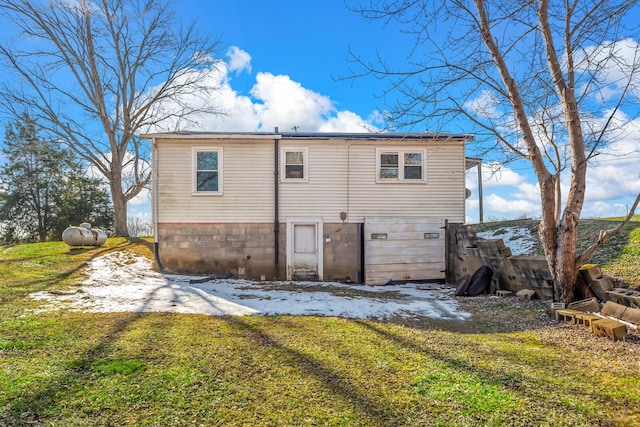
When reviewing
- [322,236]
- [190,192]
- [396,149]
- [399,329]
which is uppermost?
[396,149]

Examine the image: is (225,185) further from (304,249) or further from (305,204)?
(304,249)

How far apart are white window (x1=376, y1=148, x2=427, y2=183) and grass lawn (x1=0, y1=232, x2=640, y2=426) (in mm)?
6140

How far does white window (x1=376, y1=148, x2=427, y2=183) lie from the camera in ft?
34.4

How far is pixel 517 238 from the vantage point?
10297 mm

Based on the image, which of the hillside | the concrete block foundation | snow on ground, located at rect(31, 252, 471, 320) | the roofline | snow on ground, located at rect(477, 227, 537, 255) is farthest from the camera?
the concrete block foundation

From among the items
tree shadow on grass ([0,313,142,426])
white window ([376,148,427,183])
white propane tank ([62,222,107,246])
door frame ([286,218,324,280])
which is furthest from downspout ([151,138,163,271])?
tree shadow on grass ([0,313,142,426])

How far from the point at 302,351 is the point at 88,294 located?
5.28 metres

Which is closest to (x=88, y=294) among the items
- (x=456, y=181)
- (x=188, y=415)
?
(x=188, y=415)

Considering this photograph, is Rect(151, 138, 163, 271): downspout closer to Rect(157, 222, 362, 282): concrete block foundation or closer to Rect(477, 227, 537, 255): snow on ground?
Rect(157, 222, 362, 282): concrete block foundation

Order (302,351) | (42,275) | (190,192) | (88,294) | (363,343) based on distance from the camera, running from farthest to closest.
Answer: (190,192) → (42,275) → (88,294) → (363,343) → (302,351)

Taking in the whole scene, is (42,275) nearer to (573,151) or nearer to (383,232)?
(383,232)

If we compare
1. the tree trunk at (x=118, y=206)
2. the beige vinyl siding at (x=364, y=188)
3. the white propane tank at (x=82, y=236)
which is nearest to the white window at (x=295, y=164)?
Answer: the beige vinyl siding at (x=364, y=188)

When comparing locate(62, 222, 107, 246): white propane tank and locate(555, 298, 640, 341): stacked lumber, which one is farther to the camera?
locate(62, 222, 107, 246): white propane tank

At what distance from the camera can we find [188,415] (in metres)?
2.52
